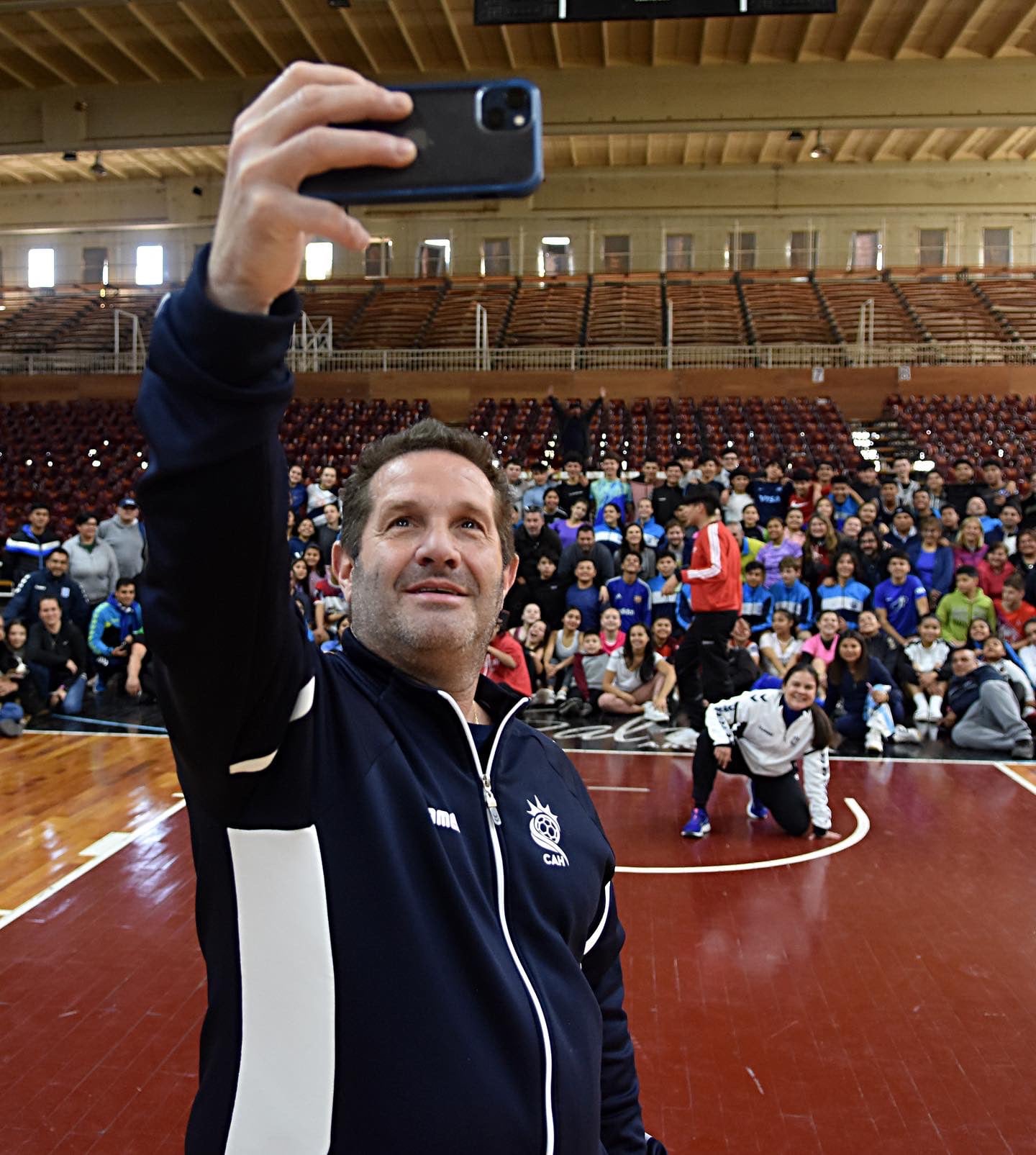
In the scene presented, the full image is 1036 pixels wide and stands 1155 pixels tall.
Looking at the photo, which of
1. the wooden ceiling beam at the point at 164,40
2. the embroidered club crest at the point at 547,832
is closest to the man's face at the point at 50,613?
the embroidered club crest at the point at 547,832

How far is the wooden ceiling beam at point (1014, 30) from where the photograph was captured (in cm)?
1742

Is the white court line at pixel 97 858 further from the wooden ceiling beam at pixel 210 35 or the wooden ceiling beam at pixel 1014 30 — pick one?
the wooden ceiling beam at pixel 1014 30

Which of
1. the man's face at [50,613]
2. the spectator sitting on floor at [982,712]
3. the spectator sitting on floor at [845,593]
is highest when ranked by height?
the spectator sitting on floor at [845,593]

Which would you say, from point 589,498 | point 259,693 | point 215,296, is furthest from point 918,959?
point 589,498

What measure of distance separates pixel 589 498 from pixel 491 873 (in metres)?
10.8

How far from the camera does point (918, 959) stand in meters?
4.57

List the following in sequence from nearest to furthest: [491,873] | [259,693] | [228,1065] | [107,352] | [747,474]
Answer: [259,693] < [228,1065] < [491,873] < [747,474] < [107,352]

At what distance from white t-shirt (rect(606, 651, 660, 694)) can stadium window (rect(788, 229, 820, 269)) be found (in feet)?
59.8

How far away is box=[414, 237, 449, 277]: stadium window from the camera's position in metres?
26.2

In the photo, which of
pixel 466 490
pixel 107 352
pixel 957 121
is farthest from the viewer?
pixel 107 352

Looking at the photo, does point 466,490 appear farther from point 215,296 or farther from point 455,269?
point 455,269

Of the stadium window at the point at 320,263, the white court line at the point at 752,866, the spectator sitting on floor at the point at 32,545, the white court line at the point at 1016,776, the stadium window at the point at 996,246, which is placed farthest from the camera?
the stadium window at the point at 320,263

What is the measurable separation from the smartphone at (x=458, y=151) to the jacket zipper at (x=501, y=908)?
2.31ft

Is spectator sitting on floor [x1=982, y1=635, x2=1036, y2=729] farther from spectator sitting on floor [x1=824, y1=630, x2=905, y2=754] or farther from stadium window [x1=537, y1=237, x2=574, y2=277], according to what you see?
stadium window [x1=537, y1=237, x2=574, y2=277]
